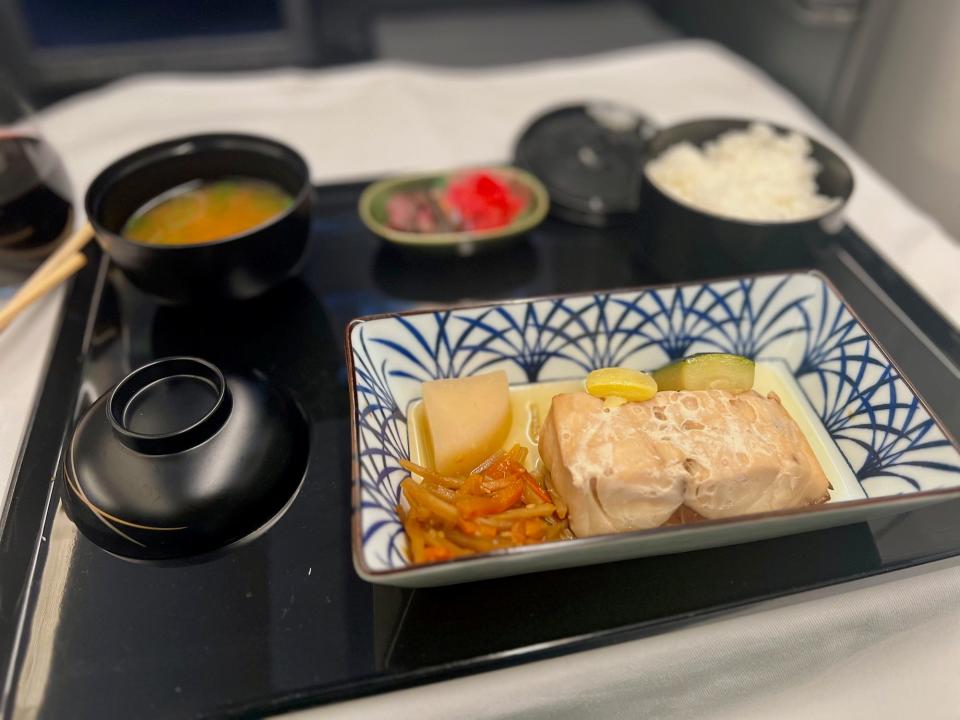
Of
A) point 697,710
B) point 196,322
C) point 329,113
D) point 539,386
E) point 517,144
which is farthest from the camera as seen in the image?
point 329,113

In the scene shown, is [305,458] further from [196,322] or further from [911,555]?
[911,555]

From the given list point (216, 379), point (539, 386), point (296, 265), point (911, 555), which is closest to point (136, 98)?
point (296, 265)

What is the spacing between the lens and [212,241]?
4.04ft

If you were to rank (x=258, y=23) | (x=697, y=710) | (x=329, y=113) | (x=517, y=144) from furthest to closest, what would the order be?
(x=258, y=23), (x=329, y=113), (x=517, y=144), (x=697, y=710)

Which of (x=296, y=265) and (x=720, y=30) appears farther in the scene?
(x=720, y=30)

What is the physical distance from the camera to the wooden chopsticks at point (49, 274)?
1.33m

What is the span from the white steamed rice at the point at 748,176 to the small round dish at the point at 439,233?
0.27 metres

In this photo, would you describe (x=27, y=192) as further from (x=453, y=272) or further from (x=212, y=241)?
(x=453, y=272)

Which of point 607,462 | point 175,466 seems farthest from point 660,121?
point 175,466

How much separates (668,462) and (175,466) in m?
0.71

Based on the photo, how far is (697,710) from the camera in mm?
1003

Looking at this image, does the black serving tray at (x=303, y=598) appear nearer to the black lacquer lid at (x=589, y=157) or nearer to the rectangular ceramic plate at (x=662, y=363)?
the rectangular ceramic plate at (x=662, y=363)

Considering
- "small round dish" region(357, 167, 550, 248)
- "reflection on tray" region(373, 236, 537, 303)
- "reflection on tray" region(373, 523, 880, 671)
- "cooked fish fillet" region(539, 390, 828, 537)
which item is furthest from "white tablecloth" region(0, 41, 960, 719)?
"reflection on tray" region(373, 236, 537, 303)

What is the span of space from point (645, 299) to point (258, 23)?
2491mm
